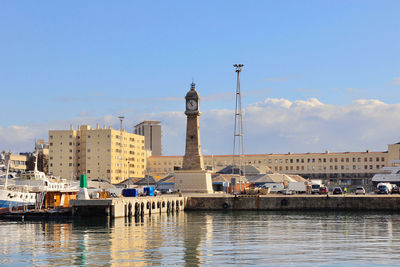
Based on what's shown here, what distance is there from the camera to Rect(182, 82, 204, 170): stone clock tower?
102 meters

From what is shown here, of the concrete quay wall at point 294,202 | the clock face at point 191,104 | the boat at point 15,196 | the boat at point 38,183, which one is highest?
the clock face at point 191,104

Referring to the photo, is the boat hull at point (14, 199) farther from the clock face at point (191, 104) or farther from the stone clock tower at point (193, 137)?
the clock face at point (191, 104)

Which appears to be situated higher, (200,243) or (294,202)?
(294,202)

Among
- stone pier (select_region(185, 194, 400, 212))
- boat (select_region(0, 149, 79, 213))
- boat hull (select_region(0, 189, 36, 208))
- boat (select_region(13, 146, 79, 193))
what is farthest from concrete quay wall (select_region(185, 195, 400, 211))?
boat hull (select_region(0, 189, 36, 208))

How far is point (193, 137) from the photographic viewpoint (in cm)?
10238

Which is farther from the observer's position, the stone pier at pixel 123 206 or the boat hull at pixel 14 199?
the boat hull at pixel 14 199

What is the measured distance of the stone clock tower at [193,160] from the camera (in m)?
102

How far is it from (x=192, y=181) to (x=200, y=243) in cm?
5939

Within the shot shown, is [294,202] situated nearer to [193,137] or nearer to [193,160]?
[193,160]

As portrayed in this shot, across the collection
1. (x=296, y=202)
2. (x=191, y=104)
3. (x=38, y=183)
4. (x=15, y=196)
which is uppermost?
(x=191, y=104)

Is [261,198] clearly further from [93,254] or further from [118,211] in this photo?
[93,254]

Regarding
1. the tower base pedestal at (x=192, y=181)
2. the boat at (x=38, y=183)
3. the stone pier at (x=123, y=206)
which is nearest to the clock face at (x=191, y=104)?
the tower base pedestal at (x=192, y=181)

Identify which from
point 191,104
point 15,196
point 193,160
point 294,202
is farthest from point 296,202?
point 15,196

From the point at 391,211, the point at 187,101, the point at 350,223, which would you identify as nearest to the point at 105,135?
→ the point at 187,101
